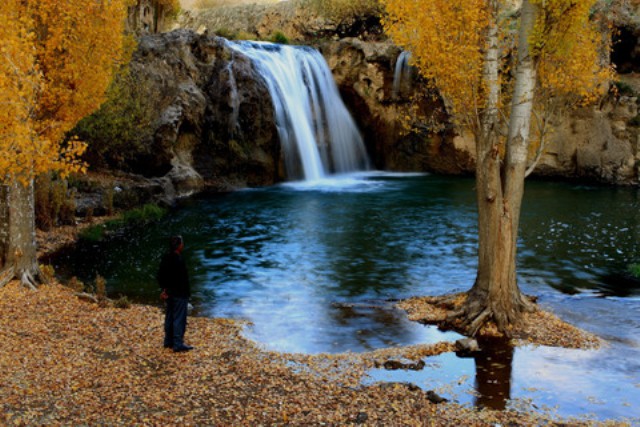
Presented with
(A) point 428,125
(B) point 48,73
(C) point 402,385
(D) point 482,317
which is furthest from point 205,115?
(C) point 402,385

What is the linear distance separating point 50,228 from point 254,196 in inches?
535

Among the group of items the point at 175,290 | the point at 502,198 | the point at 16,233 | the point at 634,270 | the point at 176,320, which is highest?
the point at 502,198

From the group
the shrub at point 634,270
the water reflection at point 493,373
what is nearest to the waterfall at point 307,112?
the shrub at point 634,270

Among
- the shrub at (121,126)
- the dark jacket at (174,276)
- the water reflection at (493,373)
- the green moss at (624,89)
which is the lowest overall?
the water reflection at (493,373)

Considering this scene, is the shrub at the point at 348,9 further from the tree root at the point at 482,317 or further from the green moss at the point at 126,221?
the tree root at the point at 482,317

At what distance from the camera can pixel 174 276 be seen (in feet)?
36.3

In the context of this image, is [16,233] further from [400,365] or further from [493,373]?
[493,373]

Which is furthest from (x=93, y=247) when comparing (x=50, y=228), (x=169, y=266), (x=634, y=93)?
(x=634, y=93)

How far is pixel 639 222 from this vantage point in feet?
88.4

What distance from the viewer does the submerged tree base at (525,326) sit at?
12617mm

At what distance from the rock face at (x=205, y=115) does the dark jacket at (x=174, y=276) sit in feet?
68.2

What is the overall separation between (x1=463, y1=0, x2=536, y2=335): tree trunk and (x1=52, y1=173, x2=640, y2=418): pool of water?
3.60ft

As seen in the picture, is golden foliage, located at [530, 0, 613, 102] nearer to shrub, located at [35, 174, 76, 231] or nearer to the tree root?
the tree root

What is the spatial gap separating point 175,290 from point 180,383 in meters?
1.88
